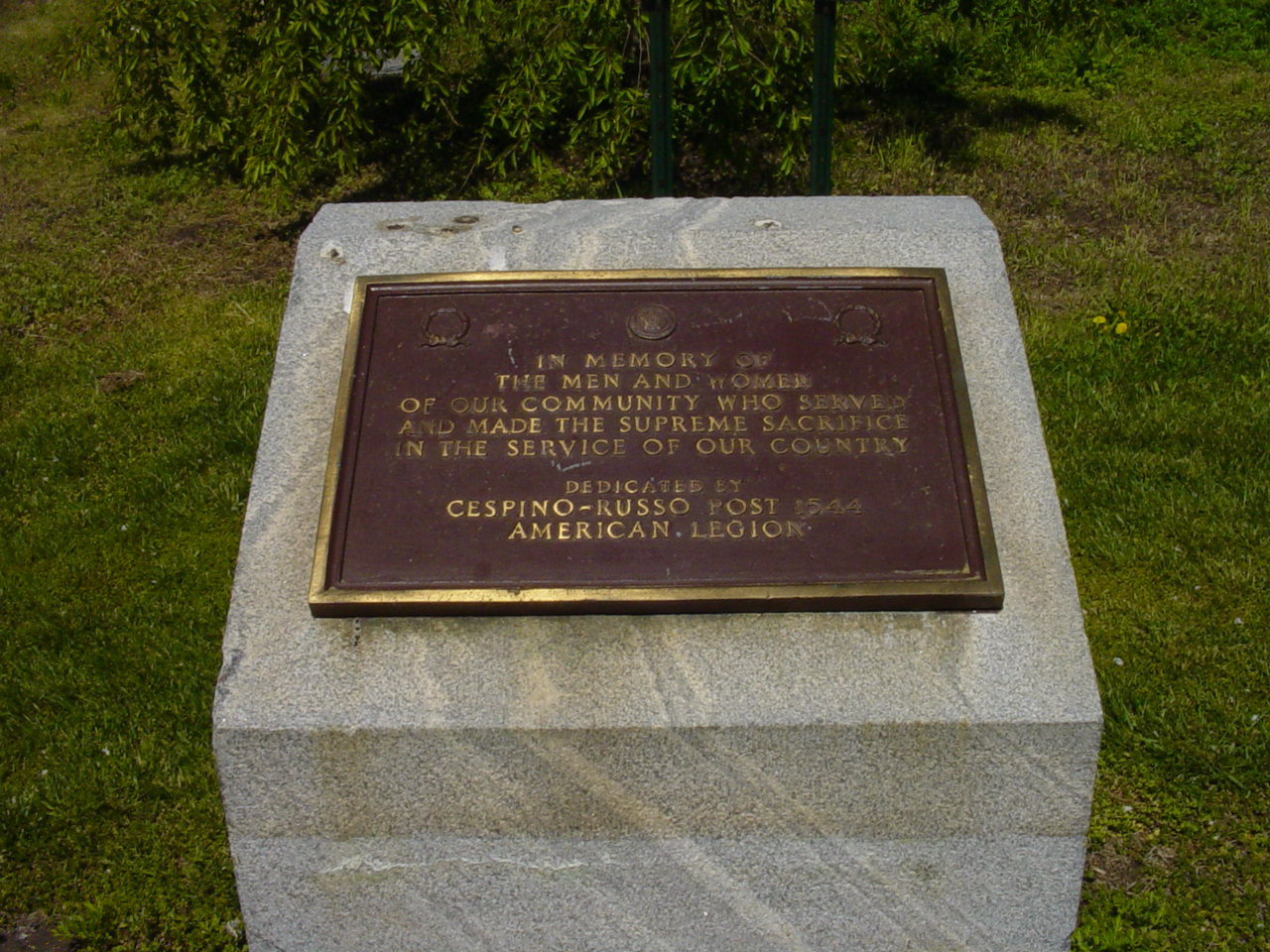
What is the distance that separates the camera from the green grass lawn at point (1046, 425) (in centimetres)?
316

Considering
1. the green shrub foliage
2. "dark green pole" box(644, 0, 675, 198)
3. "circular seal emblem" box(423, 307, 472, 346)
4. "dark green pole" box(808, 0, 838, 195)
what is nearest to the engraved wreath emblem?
"circular seal emblem" box(423, 307, 472, 346)

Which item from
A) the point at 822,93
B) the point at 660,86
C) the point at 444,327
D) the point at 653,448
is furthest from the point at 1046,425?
the point at 444,327

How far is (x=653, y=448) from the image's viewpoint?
2.73 metres

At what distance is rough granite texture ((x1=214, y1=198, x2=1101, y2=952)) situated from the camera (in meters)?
2.49

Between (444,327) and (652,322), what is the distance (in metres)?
0.46

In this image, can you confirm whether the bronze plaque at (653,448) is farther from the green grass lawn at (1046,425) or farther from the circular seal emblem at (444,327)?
the green grass lawn at (1046,425)

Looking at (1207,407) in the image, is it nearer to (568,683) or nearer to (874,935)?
(874,935)

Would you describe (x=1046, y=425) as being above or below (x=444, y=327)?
below

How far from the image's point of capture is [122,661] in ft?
12.2

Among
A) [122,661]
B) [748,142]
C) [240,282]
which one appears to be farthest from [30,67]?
[122,661]

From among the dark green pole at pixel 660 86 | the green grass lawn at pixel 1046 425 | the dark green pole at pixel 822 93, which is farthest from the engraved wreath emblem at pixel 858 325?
the dark green pole at pixel 822 93

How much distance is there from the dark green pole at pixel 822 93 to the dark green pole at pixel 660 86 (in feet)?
1.64

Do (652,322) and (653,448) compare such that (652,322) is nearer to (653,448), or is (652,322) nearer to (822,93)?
(653,448)

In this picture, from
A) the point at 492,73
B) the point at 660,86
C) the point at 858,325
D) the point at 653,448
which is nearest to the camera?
the point at 653,448
